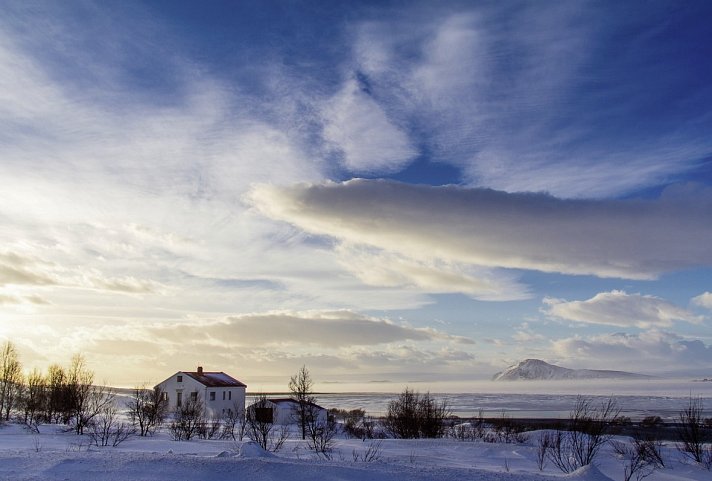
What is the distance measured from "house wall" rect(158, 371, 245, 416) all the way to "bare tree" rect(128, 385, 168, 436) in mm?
1042

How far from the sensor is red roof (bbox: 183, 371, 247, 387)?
74400mm

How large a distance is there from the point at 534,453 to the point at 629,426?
4912 cm

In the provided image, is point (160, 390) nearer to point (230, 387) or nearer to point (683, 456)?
point (230, 387)

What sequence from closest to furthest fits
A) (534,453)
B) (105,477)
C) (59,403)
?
(105,477)
(534,453)
(59,403)

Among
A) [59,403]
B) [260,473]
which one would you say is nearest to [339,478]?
[260,473]

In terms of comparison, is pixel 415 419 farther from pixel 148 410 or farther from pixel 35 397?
pixel 35 397

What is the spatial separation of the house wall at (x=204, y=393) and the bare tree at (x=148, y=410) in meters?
1.04

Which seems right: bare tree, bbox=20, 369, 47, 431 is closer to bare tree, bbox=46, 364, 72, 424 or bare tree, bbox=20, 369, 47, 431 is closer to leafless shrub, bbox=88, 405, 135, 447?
bare tree, bbox=46, 364, 72, 424

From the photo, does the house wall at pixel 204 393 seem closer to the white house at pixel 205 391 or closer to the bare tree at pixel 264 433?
the white house at pixel 205 391

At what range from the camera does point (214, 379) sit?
7694cm

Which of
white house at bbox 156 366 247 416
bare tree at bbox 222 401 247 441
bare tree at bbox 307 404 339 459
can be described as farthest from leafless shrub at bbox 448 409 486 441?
white house at bbox 156 366 247 416

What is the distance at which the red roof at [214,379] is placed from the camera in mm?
74400

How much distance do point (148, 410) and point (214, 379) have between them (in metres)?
24.7

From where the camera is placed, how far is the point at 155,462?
1480cm
